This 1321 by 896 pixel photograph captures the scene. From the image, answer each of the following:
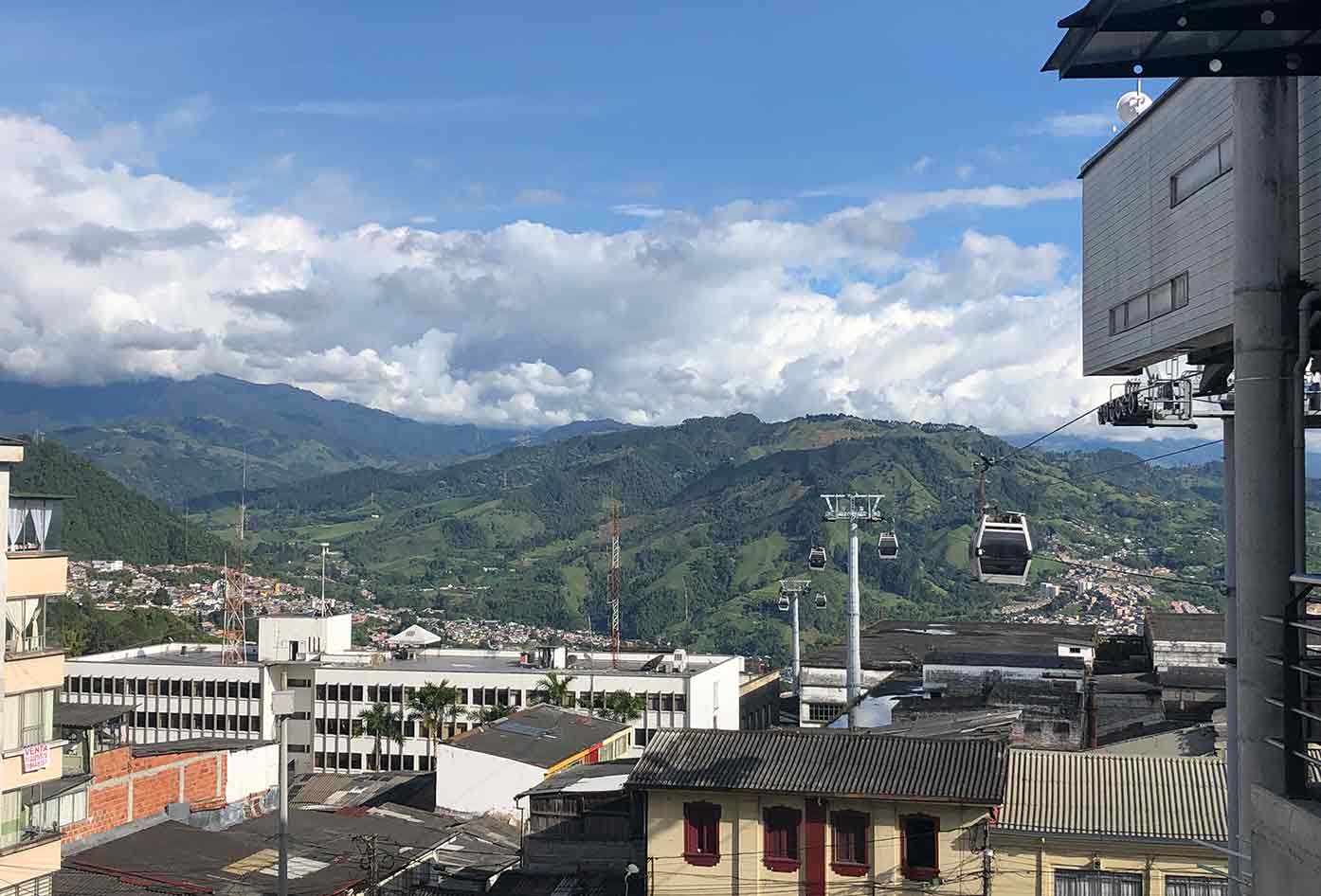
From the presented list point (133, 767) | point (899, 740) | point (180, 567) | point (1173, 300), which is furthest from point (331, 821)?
point (180, 567)

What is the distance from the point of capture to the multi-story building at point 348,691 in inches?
2896

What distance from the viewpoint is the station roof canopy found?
7.97 m

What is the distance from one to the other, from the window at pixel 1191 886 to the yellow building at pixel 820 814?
3147 mm

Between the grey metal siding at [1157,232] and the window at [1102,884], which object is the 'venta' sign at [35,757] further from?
the grey metal siding at [1157,232]

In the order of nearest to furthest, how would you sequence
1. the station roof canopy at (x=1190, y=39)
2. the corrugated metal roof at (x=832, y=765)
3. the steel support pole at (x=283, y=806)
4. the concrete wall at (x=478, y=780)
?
the station roof canopy at (x=1190, y=39) < the steel support pole at (x=283, y=806) < the corrugated metal roof at (x=832, y=765) < the concrete wall at (x=478, y=780)

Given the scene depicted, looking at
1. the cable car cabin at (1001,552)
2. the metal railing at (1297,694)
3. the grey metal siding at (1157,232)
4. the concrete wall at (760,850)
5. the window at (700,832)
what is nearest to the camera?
the metal railing at (1297,694)

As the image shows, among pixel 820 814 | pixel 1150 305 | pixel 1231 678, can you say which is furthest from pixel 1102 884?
pixel 1150 305

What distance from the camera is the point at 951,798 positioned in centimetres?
2205

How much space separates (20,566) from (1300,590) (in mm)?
22342

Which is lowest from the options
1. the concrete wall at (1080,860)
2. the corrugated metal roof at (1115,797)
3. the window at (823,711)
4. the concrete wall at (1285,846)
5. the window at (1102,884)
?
the window at (823,711)

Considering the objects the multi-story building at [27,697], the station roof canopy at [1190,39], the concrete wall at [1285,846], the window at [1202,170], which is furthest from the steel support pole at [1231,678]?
the multi-story building at [27,697]

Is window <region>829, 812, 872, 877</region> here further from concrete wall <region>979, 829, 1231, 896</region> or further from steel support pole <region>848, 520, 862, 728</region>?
steel support pole <region>848, 520, 862, 728</region>

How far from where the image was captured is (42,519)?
2436cm

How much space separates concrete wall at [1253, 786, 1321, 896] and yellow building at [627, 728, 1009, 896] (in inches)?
550
